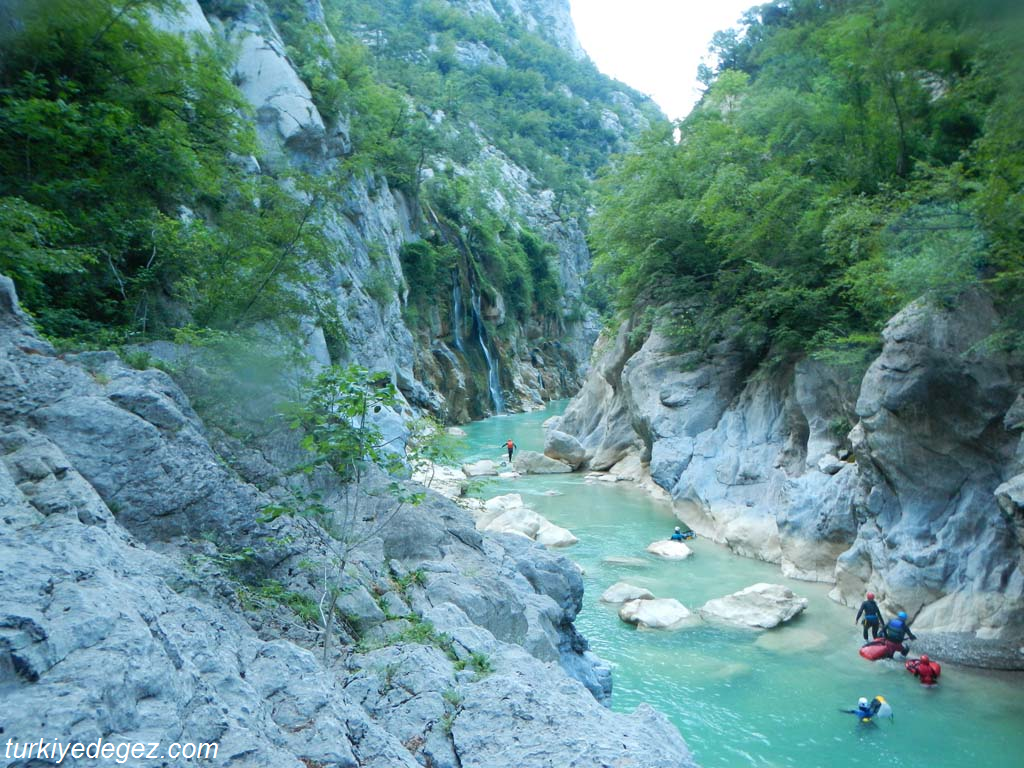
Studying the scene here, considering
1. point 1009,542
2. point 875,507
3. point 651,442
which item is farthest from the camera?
point 651,442

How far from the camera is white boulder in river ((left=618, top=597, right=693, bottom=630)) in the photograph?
10.4m

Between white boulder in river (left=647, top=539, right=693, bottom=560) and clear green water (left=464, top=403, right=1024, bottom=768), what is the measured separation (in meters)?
0.75

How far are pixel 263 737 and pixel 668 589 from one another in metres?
10.5

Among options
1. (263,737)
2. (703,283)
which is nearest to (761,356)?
(703,283)

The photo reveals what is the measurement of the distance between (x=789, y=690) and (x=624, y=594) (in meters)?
3.40

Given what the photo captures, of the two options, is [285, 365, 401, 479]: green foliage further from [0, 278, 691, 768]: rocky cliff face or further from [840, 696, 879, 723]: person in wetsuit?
[840, 696, 879, 723]: person in wetsuit

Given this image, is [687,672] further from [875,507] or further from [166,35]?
[166,35]

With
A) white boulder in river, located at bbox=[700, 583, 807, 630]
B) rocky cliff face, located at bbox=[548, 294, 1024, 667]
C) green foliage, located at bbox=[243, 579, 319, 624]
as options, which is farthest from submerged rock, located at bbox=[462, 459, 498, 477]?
green foliage, located at bbox=[243, 579, 319, 624]

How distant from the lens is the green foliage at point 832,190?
29.5 feet

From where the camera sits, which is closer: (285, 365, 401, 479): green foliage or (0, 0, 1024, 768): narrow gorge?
(0, 0, 1024, 768): narrow gorge

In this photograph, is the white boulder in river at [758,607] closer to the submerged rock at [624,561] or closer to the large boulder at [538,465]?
the submerged rock at [624,561]

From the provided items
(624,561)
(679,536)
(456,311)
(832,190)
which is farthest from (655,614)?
(456,311)

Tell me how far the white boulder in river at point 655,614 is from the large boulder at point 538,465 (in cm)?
1157

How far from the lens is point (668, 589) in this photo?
1198 cm
